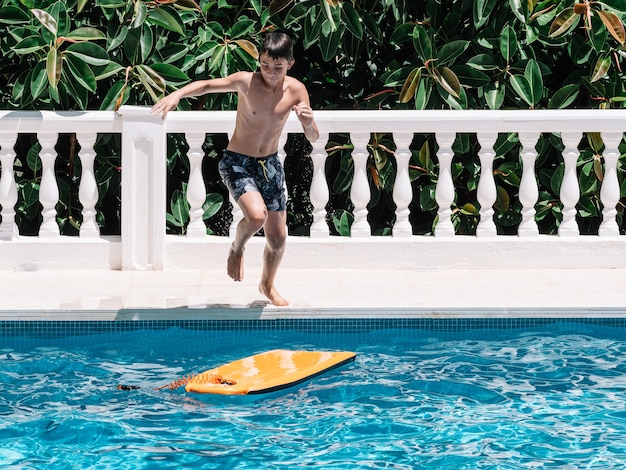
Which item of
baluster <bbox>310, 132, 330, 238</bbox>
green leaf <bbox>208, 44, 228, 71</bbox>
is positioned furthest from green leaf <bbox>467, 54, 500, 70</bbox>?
green leaf <bbox>208, 44, 228, 71</bbox>

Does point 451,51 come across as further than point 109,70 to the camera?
Yes

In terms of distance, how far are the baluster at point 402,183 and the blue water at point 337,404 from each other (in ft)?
5.15

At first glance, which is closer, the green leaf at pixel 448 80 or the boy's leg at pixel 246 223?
the boy's leg at pixel 246 223

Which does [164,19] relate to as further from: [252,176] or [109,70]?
[252,176]

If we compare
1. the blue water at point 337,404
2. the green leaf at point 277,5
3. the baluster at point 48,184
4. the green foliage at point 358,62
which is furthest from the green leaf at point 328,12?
the blue water at point 337,404

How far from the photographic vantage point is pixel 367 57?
11.4m

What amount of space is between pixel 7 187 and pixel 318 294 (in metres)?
2.45

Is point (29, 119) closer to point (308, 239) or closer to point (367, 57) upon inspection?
point (308, 239)

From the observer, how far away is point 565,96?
35.0 ft

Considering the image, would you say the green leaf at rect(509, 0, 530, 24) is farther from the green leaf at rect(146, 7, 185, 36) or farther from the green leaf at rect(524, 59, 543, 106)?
the green leaf at rect(146, 7, 185, 36)

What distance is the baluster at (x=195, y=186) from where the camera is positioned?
992 centimetres

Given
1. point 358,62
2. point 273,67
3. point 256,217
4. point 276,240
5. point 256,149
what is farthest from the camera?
point 358,62

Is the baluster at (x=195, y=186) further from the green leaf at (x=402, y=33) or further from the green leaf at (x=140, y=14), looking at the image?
the green leaf at (x=402, y=33)

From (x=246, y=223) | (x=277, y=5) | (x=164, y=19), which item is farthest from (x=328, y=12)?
(x=246, y=223)
